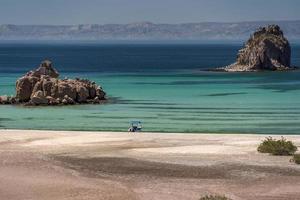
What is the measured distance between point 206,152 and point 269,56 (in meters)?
113

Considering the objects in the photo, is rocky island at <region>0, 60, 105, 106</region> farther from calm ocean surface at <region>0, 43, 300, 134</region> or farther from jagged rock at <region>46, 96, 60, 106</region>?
calm ocean surface at <region>0, 43, 300, 134</region>

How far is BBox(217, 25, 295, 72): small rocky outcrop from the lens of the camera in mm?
141375

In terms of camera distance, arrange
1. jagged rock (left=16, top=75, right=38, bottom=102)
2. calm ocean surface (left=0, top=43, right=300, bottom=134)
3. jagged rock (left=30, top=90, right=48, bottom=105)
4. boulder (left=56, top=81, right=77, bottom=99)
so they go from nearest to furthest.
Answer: calm ocean surface (left=0, top=43, right=300, bottom=134) → jagged rock (left=30, top=90, right=48, bottom=105) → boulder (left=56, top=81, right=77, bottom=99) → jagged rock (left=16, top=75, right=38, bottom=102)

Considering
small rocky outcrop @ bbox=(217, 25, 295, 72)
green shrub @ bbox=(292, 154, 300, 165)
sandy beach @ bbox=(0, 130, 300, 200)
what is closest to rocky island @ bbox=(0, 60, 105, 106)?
sandy beach @ bbox=(0, 130, 300, 200)

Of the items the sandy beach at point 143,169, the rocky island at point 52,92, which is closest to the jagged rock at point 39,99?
the rocky island at point 52,92

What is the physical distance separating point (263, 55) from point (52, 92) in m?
81.3

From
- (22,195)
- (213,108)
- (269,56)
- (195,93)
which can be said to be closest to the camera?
(22,195)

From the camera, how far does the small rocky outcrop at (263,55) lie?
464 feet

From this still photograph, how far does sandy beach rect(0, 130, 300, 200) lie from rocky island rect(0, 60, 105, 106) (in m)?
27.3

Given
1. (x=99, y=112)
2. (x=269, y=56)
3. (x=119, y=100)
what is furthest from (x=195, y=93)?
(x=269, y=56)

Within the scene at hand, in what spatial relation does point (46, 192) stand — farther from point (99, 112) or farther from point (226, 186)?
point (99, 112)

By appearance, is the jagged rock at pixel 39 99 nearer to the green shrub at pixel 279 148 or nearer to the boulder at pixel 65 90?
the boulder at pixel 65 90

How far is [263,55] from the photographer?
143 meters

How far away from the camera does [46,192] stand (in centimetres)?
2595
